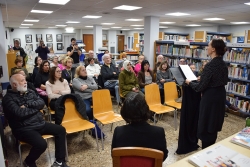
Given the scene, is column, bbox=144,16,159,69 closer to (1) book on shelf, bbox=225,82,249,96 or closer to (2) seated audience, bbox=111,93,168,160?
(1) book on shelf, bbox=225,82,249,96

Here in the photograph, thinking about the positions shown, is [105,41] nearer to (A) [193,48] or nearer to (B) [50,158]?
(A) [193,48]

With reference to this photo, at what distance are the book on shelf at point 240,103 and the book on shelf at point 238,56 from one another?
877 millimetres

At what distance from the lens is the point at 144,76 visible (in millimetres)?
4480

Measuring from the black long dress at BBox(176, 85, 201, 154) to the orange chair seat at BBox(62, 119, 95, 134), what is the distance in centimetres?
127

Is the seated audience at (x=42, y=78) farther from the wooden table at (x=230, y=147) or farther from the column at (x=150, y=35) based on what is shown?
the column at (x=150, y=35)

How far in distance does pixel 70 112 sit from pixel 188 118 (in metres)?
1.72

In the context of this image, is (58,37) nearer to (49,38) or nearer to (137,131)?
(49,38)

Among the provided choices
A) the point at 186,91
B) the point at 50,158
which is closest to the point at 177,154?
the point at 186,91

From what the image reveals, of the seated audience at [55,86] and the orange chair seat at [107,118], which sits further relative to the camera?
the seated audience at [55,86]

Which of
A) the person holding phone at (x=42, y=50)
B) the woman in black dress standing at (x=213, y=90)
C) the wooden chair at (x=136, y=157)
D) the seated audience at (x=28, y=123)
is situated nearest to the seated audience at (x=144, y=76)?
the woman in black dress standing at (x=213, y=90)

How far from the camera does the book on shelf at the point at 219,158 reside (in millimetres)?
1365

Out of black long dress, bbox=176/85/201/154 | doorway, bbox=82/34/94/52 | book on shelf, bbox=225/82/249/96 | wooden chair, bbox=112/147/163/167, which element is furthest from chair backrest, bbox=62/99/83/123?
doorway, bbox=82/34/94/52

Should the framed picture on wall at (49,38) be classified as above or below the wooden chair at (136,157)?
above

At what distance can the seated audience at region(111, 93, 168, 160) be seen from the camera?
57.3 inches
